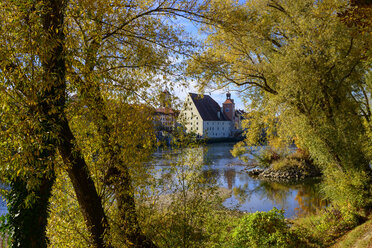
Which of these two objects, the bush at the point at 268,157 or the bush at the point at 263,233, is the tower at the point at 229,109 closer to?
the bush at the point at 268,157

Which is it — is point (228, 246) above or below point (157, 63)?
below

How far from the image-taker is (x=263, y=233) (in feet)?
22.4

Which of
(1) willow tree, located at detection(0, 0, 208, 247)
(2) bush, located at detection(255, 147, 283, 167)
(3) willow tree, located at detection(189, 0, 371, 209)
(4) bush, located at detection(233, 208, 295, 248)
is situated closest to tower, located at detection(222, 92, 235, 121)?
(2) bush, located at detection(255, 147, 283, 167)

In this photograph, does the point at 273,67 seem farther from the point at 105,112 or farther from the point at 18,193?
the point at 18,193

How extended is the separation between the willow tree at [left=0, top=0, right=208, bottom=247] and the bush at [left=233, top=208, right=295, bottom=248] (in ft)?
8.79

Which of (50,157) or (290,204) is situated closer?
(50,157)

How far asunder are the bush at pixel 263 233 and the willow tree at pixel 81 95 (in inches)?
105

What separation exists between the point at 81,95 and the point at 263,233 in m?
5.29

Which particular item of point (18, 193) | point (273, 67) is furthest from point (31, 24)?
point (273, 67)

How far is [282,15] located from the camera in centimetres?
1166

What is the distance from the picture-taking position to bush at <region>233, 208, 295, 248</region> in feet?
21.7

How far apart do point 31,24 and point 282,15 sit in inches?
419

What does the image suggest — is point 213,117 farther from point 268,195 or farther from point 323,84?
point 323,84

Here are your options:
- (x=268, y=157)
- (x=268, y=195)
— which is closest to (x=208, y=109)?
(x=268, y=157)
